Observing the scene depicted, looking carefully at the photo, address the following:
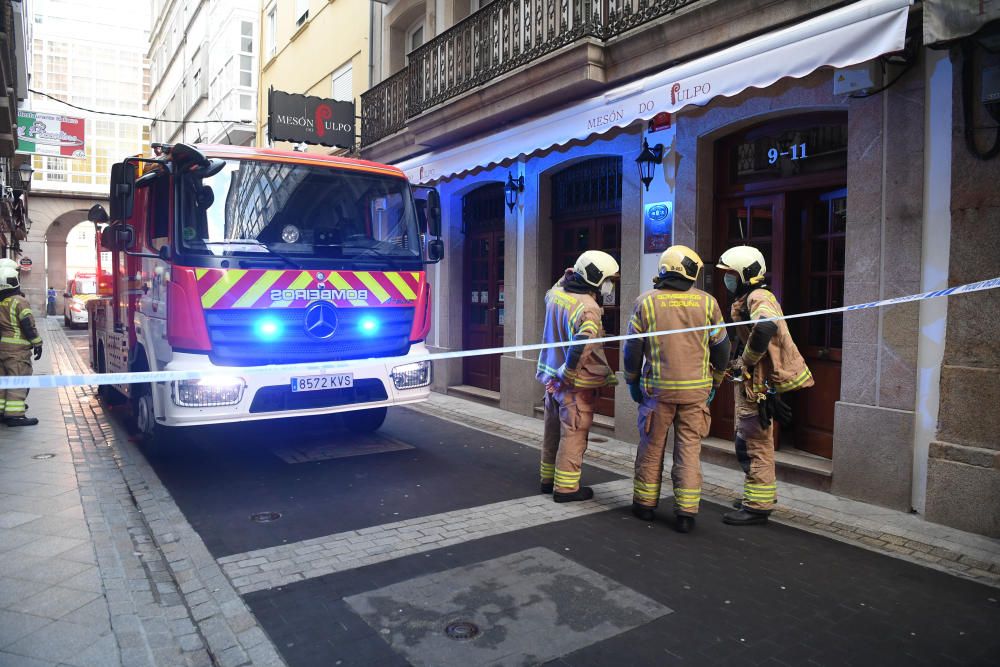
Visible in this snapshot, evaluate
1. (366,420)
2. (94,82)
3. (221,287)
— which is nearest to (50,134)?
(366,420)

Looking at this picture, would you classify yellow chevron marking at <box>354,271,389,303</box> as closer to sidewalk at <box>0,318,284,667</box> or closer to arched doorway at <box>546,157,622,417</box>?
sidewalk at <box>0,318,284,667</box>

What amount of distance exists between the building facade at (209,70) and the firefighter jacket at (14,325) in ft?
25.7

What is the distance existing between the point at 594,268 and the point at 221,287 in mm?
3044

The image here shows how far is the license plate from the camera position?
21.0 feet

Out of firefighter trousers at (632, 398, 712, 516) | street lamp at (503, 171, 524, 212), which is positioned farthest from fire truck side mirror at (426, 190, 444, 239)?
firefighter trousers at (632, 398, 712, 516)

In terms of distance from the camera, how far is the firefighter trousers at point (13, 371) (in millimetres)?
8422

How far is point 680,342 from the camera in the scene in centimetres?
521

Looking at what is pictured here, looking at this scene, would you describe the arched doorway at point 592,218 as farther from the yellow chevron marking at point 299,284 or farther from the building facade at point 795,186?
the yellow chevron marking at point 299,284

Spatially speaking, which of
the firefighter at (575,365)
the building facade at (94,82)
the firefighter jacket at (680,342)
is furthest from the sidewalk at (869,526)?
the building facade at (94,82)

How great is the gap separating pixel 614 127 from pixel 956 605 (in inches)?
206

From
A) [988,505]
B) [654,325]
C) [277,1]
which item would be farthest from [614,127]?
[277,1]

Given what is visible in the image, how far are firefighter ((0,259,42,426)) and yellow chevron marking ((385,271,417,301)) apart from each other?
4446mm

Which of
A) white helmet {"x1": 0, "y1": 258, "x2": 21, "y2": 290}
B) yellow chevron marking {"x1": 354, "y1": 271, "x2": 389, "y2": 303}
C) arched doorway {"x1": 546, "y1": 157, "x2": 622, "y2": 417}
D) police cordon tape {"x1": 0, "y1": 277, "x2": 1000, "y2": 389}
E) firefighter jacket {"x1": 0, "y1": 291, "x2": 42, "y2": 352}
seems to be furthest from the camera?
arched doorway {"x1": 546, "y1": 157, "x2": 622, "y2": 417}

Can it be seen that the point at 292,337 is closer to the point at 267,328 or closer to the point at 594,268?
the point at 267,328
